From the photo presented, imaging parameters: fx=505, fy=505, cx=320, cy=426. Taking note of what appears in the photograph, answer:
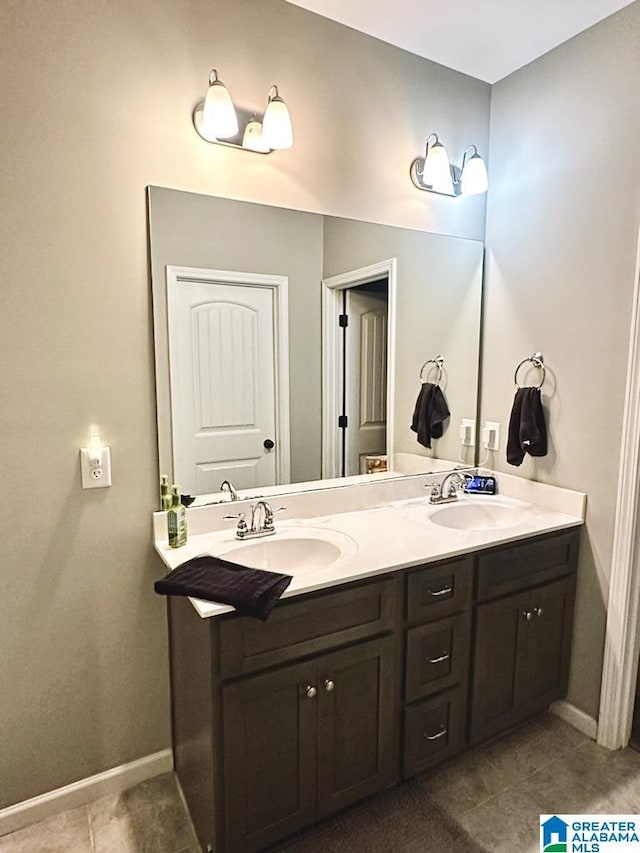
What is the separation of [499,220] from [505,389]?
0.78 m

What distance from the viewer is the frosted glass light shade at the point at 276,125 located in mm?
1675

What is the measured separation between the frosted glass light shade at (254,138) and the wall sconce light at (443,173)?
72 cm

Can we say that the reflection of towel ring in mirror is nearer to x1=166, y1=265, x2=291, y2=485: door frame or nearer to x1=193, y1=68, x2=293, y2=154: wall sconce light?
x1=166, y1=265, x2=291, y2=485: door frame

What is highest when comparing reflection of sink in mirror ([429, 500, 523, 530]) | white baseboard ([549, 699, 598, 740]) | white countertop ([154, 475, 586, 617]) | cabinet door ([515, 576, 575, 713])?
white countertop ([154, 475, 586, 617])

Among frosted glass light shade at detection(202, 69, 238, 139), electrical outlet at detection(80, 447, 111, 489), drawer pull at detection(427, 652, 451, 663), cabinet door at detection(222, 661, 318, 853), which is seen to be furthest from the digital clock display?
frosted glass light shade at detection(202, 69, 238, 139)

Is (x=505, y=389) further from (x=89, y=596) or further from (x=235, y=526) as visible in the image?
(x=89, y=596)

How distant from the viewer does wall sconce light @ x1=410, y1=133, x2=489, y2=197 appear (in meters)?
2.09

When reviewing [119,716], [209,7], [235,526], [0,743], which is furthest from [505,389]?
[0,743]

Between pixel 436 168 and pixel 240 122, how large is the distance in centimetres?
84

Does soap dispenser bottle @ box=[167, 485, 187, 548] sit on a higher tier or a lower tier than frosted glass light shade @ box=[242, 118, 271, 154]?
lower

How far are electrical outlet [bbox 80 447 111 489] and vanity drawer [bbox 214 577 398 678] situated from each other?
0.65 m

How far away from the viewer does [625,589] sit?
190cm

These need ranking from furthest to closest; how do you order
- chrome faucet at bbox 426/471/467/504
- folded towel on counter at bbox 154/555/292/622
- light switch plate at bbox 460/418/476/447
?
light switch plate at bbox 460/418/476/447 → chrome faucet at bbox 426/471/467/504 → folded towel on counter at bbox 154/555/292/622

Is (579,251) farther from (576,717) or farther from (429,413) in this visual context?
(576,717)
